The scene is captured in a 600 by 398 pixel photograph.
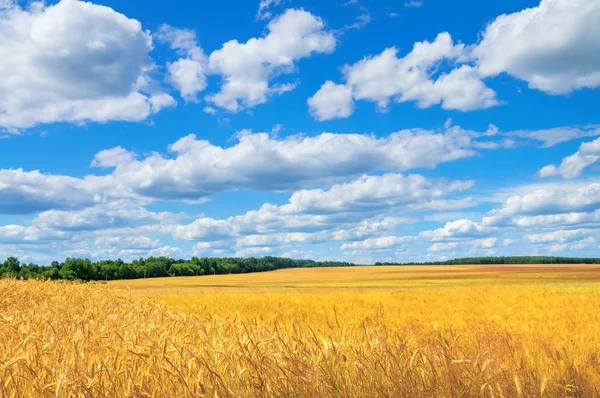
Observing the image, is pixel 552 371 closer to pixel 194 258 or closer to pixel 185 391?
pixel 185 391

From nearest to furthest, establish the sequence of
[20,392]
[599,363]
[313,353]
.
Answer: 1. [20,392]
2. [313,353]
3. [599,363]

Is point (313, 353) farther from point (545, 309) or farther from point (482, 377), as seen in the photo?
point (545, 309)

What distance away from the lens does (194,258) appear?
10088cm

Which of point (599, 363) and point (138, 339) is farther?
point (599, 363)

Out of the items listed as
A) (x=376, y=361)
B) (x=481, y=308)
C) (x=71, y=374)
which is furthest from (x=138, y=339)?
(x=481, y=308)

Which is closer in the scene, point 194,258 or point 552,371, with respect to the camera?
point 552,371

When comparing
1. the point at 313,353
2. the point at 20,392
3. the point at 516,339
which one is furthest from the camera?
the point at 516,339

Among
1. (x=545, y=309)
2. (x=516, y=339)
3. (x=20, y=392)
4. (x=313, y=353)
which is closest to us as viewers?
(x=20, y=392)

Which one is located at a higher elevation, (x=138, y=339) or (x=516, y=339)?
(x=138, y=339)

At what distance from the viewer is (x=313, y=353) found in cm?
490

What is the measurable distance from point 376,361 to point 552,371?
2.36m

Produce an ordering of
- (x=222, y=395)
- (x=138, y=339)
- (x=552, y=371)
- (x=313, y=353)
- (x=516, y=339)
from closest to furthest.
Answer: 1. (x=222, y=395)
2. (x=313, y=353)
3. (x=552, y=371)
4. (x=138, y=339)
5. (x=516, y=339)

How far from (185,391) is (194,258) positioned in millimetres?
99268

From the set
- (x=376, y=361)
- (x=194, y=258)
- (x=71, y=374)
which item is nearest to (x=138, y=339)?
(x=71, y=374)
